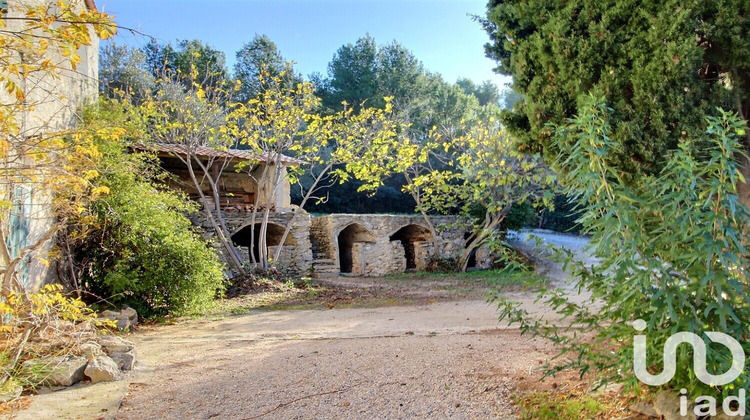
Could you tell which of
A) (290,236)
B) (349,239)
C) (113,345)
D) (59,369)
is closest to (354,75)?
(349,239)

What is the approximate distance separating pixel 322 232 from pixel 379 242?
2140 millimetres

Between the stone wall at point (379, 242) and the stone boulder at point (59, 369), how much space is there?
11890 millimetres

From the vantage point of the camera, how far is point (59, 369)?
394cm

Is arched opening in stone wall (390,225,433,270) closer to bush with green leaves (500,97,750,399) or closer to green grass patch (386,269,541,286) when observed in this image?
green grass patch (386,269,541,286)

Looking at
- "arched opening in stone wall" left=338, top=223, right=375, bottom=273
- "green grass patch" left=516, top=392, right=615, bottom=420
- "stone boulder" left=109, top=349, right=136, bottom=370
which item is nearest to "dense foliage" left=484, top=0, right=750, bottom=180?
"green grass patch" left=516, top=392, right=615, bottom=420

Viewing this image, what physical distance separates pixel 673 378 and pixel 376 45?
30.0 m

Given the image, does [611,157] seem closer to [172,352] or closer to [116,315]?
[172,352]

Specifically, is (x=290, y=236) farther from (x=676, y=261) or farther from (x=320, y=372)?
(x=676, y=261)

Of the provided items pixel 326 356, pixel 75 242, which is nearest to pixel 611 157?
pixel 326 356

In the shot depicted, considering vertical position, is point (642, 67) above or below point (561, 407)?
above

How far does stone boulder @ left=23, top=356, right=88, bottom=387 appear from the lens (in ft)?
12.7

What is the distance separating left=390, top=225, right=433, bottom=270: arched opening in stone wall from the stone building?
0.13ft

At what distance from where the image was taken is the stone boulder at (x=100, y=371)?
4.05 metres

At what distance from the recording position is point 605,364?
292 cm
